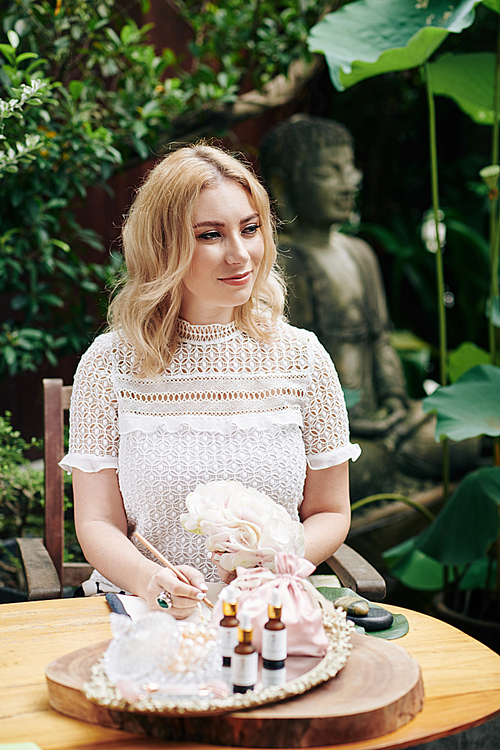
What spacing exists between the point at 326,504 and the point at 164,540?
1.18 feet

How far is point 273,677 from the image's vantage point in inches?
38.1

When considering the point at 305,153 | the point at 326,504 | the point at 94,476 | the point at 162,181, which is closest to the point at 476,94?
the point at 305,153

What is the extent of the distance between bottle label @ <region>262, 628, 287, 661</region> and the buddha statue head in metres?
2.53

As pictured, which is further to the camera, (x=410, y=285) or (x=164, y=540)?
(x=410, y=285)

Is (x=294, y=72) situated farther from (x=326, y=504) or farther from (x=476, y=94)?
(x=326, y=504)

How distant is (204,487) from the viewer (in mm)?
1246

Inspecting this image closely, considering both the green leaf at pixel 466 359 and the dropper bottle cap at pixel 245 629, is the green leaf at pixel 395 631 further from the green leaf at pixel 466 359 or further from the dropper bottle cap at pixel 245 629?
the green leaf at pixel 466 359

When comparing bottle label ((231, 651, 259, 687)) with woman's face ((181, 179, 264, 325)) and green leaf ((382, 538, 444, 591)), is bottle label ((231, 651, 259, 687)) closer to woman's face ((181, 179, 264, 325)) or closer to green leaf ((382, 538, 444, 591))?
woman's face ((181, 179, 264, 325))

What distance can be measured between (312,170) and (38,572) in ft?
7.34

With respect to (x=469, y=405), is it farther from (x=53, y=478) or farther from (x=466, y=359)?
(x=53, y=478)

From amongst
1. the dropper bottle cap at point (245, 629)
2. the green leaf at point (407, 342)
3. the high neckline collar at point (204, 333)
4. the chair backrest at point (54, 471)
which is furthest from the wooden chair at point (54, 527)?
the green leaf at point (407, 342)

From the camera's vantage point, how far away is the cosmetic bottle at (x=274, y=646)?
3.16ft

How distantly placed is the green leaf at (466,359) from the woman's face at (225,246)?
1502mm

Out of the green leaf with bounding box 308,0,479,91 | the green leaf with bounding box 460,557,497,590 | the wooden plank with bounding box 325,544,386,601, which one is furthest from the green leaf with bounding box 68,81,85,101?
the green leaf with bounding box 460,557,497,590
